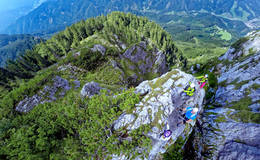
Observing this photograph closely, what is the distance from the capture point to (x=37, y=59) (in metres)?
65.9

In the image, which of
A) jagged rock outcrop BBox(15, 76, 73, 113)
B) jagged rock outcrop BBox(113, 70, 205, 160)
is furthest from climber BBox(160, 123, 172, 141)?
jagged rock outcrop BBox(15, 76, 73, 113)

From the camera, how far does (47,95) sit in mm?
35625

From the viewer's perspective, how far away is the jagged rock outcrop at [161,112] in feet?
51.0

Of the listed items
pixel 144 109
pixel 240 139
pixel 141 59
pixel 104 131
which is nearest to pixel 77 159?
pixel 104 131

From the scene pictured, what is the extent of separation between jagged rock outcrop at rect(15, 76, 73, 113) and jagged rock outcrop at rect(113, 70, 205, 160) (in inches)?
1227

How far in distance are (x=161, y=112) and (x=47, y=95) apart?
37093 millimetres

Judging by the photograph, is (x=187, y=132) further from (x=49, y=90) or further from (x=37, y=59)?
(x=37, y=59)

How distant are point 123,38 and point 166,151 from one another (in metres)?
84.5

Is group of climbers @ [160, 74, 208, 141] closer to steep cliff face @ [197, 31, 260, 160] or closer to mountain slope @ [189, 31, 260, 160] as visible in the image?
mountain slope @ [189, 31, 260, 160]

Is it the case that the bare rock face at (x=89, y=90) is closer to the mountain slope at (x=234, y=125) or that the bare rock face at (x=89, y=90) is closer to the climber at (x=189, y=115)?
the climber at (x=189, y=115)

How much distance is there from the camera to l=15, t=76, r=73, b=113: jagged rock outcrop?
31834 millimetres

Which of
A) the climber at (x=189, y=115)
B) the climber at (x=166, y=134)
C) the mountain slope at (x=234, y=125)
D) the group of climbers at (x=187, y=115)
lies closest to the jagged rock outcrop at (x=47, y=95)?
the climber at (x=166, y=134)

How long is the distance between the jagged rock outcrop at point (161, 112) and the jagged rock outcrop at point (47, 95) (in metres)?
31.2

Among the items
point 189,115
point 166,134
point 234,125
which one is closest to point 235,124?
point 234,125
